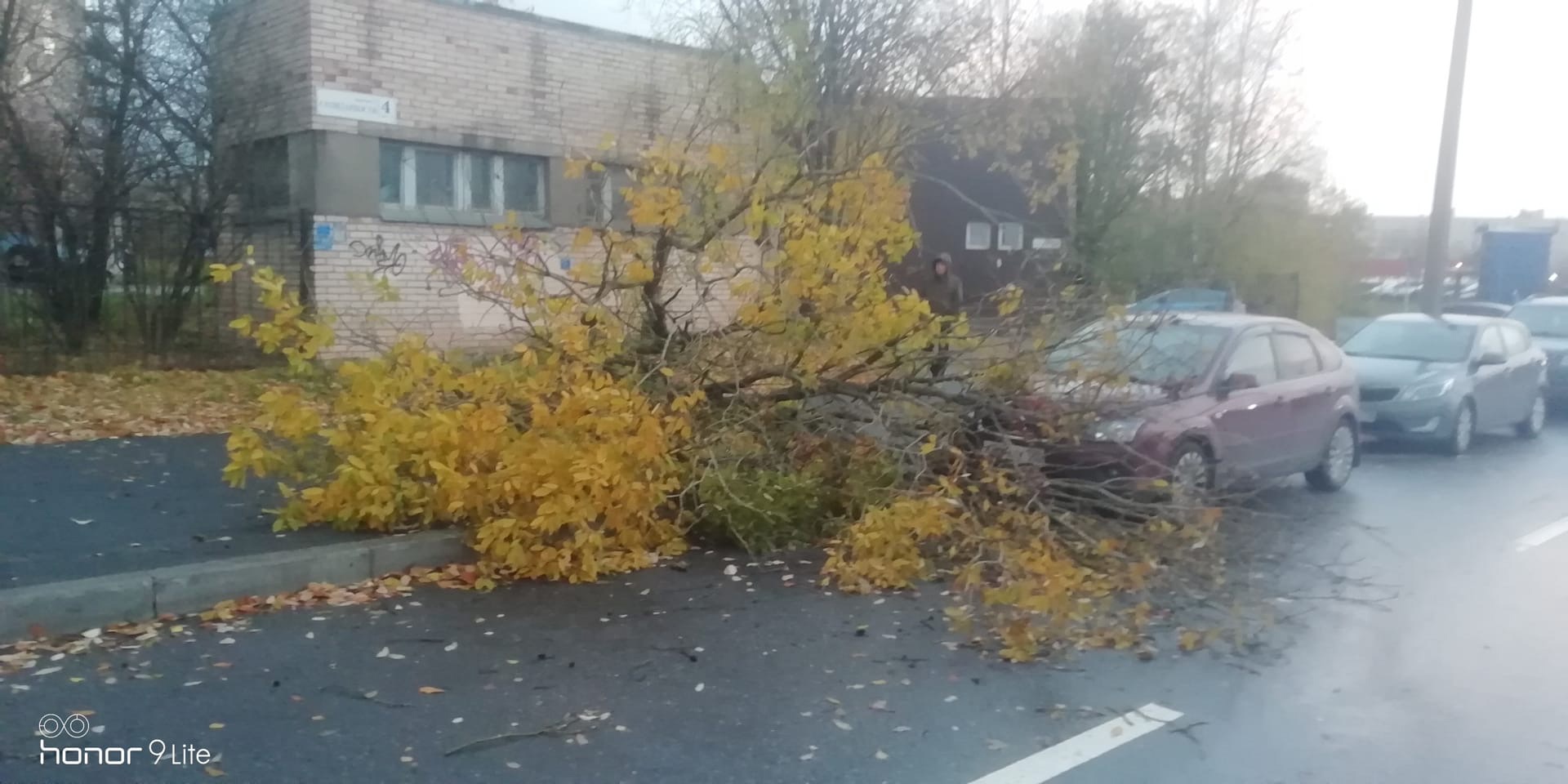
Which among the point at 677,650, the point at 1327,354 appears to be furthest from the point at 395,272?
the point at 677,650

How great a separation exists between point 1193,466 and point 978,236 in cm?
2462

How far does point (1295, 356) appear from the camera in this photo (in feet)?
32.3

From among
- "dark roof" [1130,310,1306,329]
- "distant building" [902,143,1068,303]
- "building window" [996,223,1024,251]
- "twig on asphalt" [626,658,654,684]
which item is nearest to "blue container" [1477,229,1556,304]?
"distant building" [902,143,1068,303]

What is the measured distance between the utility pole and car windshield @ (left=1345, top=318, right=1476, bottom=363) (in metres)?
4.11

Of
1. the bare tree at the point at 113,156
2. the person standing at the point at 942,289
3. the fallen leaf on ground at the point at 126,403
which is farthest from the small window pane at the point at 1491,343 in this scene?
the bare tree at the point at 113,156

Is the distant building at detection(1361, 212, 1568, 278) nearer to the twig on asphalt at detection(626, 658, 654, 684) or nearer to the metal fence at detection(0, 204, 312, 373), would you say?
the metal fence at detection(0, 204, 312, 373)

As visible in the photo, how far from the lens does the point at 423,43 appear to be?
1590 cm

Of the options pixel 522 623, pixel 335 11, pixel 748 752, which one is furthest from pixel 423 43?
pixel 748 752

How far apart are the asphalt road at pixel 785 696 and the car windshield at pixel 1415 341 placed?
6717 millimetres

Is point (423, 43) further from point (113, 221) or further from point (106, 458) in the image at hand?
point (106, 458)

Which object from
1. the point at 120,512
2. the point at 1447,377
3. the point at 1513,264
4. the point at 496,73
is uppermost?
the point at 496,73

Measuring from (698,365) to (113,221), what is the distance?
Result: 28.4 ft

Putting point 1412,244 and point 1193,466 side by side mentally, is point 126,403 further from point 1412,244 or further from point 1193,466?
point 1412,244

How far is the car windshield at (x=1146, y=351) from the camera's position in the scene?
7.96 metres
